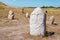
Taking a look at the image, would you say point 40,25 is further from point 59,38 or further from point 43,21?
point 59,38

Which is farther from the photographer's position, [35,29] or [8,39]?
[35,29]

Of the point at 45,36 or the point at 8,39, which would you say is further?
the point at 45,36

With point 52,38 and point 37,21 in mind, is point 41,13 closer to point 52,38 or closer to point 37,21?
point 37,21

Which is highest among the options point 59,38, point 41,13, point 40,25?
point 41,13

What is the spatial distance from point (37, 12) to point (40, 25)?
90 cm

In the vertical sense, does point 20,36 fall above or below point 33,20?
below

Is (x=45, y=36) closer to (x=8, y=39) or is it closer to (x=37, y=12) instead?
(x=37, y=12)

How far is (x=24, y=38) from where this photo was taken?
1230 centimetres

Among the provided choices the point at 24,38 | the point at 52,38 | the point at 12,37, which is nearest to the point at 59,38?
the point at 52,38

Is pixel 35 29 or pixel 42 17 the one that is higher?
pixel 42 17

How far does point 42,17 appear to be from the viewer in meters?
12.7

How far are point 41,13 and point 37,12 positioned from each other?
0.28m

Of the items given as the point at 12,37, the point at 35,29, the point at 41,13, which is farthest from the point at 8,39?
the point at 41,13

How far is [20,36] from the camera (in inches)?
503
